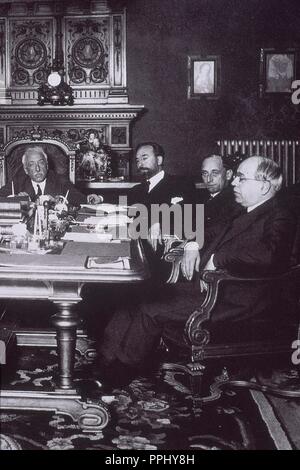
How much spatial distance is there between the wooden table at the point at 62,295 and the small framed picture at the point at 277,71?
17.9ft

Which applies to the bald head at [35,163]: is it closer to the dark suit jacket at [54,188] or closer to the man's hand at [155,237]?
the dark suit jacket at [54,188]

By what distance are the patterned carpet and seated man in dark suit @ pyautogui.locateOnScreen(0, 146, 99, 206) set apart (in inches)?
87.8

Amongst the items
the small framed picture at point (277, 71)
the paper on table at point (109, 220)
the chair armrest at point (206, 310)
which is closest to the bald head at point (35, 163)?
the paper on table at point (109, 220)

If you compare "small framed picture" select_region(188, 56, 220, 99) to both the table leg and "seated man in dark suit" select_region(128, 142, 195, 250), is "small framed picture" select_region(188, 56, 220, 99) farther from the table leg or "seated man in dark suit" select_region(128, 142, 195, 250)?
the table leg

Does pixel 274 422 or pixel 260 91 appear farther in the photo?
pixel 260 91

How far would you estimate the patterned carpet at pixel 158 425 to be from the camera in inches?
104

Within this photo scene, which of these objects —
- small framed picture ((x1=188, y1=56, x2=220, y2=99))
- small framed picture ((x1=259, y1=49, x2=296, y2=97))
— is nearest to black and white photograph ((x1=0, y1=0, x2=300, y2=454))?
small framed picture ((x1=188, y1=56, x2=220, y2=99))

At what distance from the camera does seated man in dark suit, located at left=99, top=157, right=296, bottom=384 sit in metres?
3.10

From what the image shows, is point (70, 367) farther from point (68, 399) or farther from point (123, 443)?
point (123, 443)

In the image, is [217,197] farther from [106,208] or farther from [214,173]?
[106,208]

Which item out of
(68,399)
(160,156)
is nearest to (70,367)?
(68,399)

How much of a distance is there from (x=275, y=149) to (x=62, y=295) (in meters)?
5.66

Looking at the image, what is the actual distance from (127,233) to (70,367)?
41.1 inches

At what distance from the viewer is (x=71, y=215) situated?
403 centimetres
